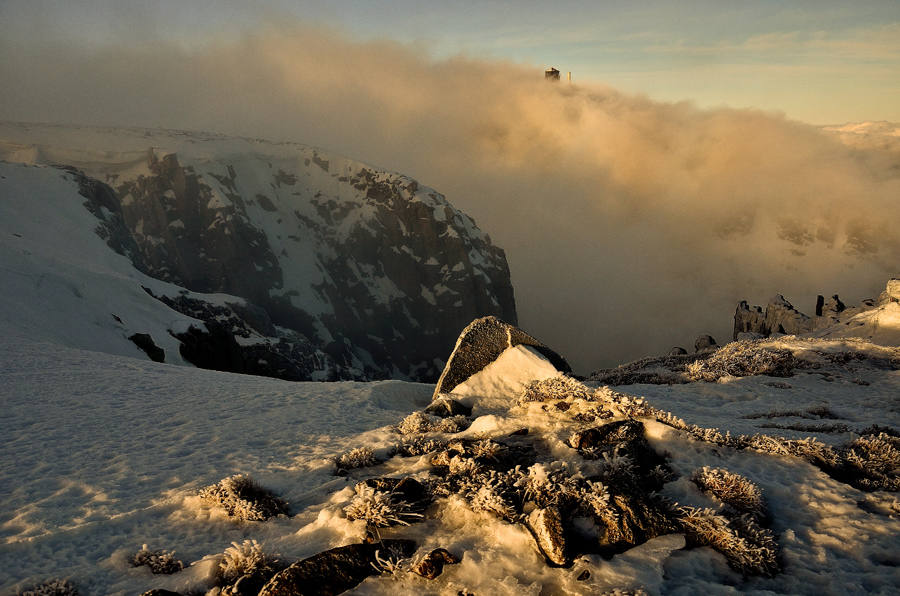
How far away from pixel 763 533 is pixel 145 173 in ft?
744

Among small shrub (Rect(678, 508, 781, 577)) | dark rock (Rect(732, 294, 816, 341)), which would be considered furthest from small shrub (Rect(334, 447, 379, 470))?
dark rock (Rect(732, 294, 816, 341))

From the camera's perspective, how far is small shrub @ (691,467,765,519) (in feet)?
22.1

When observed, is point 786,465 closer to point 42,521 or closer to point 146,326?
point 42,521

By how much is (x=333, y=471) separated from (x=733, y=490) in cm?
650

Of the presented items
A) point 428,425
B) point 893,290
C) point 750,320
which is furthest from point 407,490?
point 750,320

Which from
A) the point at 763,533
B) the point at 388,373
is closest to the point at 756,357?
the point at 763,533

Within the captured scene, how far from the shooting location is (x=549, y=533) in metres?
5.66

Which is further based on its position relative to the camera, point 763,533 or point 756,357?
point 756,357

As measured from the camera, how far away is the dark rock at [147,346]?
35.7 metres

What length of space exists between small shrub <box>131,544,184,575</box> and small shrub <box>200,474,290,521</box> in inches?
40.0

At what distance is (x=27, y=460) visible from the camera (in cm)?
911

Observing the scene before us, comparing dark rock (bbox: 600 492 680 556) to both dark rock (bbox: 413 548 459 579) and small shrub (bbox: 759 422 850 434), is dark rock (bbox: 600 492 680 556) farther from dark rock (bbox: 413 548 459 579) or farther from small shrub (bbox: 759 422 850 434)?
small shrub (bbox: 759 422 850 434)

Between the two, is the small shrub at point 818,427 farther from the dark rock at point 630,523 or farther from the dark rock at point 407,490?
the dark rock at point 407,490

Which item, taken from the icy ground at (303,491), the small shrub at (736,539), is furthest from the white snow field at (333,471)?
the small shrub at (736,539)
